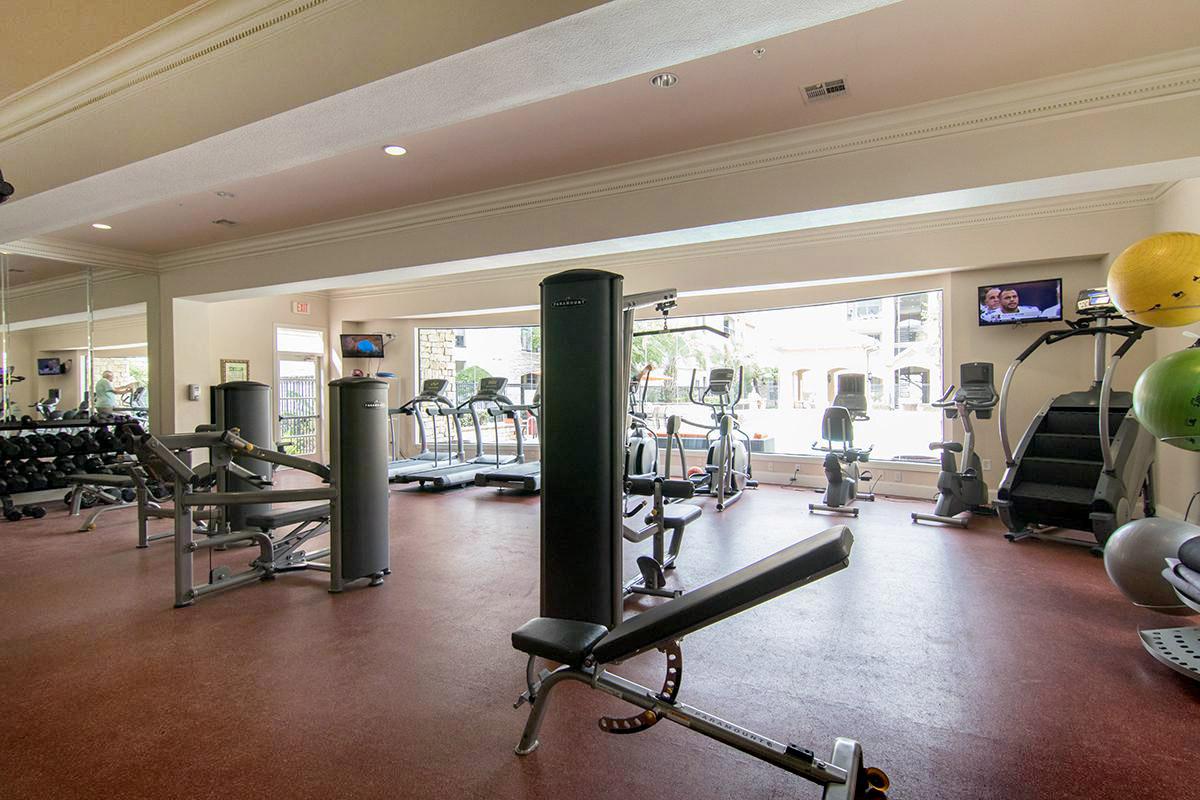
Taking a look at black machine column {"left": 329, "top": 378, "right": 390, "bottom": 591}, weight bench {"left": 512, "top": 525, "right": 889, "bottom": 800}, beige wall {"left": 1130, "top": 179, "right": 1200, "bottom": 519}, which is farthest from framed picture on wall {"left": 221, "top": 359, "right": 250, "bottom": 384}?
beige wall {"left": 1130, "top": 179, "right": 1200, "bottom": 519}

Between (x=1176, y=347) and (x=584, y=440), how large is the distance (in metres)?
5.02

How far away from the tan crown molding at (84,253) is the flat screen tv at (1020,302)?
9998mm

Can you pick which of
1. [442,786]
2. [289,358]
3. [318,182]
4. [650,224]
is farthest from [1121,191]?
[289,358]

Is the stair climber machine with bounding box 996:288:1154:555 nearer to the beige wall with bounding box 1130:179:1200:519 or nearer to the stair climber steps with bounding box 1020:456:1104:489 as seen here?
the stair climber steps with bounding box 1020:456:1104:489

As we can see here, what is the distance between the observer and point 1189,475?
4.27 meters

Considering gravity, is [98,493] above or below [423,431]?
A: below

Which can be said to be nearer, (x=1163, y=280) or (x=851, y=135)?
(x=1163, y=280)

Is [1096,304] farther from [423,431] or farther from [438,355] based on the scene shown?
[438,355]

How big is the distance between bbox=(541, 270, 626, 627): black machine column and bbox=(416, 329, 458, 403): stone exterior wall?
25.3ft

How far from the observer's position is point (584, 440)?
2445mm

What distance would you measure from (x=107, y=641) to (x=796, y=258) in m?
6.50

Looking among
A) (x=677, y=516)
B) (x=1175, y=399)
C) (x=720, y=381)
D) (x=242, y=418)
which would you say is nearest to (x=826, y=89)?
(x=1175, y=399)

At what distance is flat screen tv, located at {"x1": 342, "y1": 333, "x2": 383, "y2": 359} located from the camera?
962 cm

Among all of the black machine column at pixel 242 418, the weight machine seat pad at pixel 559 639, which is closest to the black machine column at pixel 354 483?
the black machine column at pixel 242 418
